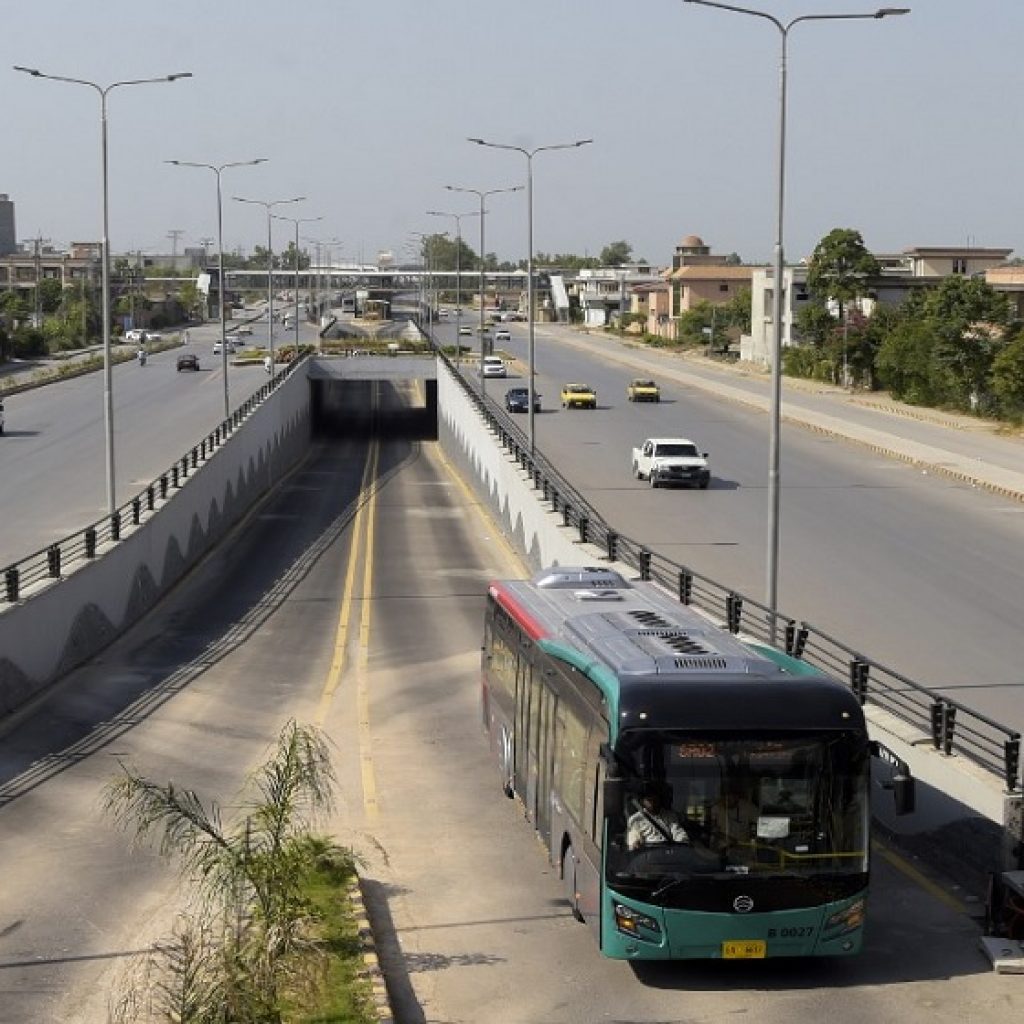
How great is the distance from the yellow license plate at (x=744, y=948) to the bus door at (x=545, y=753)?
3363 mm

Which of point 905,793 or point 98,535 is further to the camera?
point 98,535

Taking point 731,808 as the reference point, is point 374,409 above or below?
below

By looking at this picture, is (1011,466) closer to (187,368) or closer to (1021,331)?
(1021,331)

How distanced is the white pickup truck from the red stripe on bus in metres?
34.7

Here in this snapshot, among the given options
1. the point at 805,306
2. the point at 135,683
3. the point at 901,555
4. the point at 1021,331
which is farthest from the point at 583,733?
the point at 805,306

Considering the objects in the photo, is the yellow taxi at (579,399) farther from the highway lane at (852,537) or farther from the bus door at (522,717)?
the bus door at (522,717)

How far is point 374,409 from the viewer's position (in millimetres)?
120375

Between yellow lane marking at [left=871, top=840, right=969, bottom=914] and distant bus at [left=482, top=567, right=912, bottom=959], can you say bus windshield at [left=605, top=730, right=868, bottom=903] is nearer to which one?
distant bus at [left=482, top=567, right=912, bottom=959]

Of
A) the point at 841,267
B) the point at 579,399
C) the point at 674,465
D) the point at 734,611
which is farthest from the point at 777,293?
the point at 841,267

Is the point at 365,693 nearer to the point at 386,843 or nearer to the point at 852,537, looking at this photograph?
the point at 386,843

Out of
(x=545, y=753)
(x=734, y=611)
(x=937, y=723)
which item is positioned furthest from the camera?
(x=734, y=611)

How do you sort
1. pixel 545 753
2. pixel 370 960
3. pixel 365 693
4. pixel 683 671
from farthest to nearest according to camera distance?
1. pixel 365 693
2. pixel 545 753
3. pixel 683 671
4. pixel 370 960

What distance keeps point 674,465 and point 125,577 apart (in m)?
23.9

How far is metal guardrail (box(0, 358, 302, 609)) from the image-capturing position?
2853 cm
